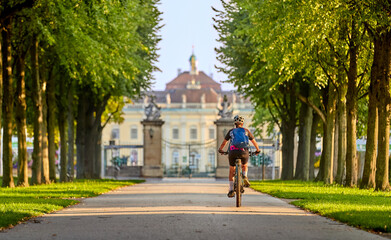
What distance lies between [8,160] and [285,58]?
29.1 ft

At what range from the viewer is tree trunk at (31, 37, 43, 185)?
89.6 ft

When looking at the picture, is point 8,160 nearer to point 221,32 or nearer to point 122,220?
point 122,220

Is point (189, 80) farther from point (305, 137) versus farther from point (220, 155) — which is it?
point (305, 137)

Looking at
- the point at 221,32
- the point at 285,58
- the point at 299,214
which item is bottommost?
the point at 299,214

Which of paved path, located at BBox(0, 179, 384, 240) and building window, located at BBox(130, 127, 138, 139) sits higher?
building window, located at BBox(130, 127, 138, 139)

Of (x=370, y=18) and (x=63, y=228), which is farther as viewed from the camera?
(x=370, y=18)

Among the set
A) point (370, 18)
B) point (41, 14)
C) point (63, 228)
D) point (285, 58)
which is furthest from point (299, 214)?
point (41, 14)

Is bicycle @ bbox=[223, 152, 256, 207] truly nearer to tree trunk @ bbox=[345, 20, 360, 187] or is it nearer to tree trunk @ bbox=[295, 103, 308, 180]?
tree trunk @ bbox=[345, 20, 360, 187]

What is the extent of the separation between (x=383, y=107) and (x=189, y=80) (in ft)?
400

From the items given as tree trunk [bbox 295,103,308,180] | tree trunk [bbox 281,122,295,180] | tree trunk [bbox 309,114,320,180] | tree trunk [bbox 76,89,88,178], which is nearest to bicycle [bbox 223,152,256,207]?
tree trunk [bbox 295,103,308,180]

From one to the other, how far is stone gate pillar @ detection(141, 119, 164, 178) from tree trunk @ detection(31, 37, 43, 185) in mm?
23515

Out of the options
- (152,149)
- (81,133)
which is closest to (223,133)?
(152,149)

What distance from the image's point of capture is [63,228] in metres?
11.3

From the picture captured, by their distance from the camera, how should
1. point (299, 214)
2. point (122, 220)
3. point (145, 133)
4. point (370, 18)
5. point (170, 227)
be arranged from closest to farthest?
1. point (170, 227)
2. point (122, 220)
3. point (299, 214)
4. point (370, 18)
5. point (145, 133)
